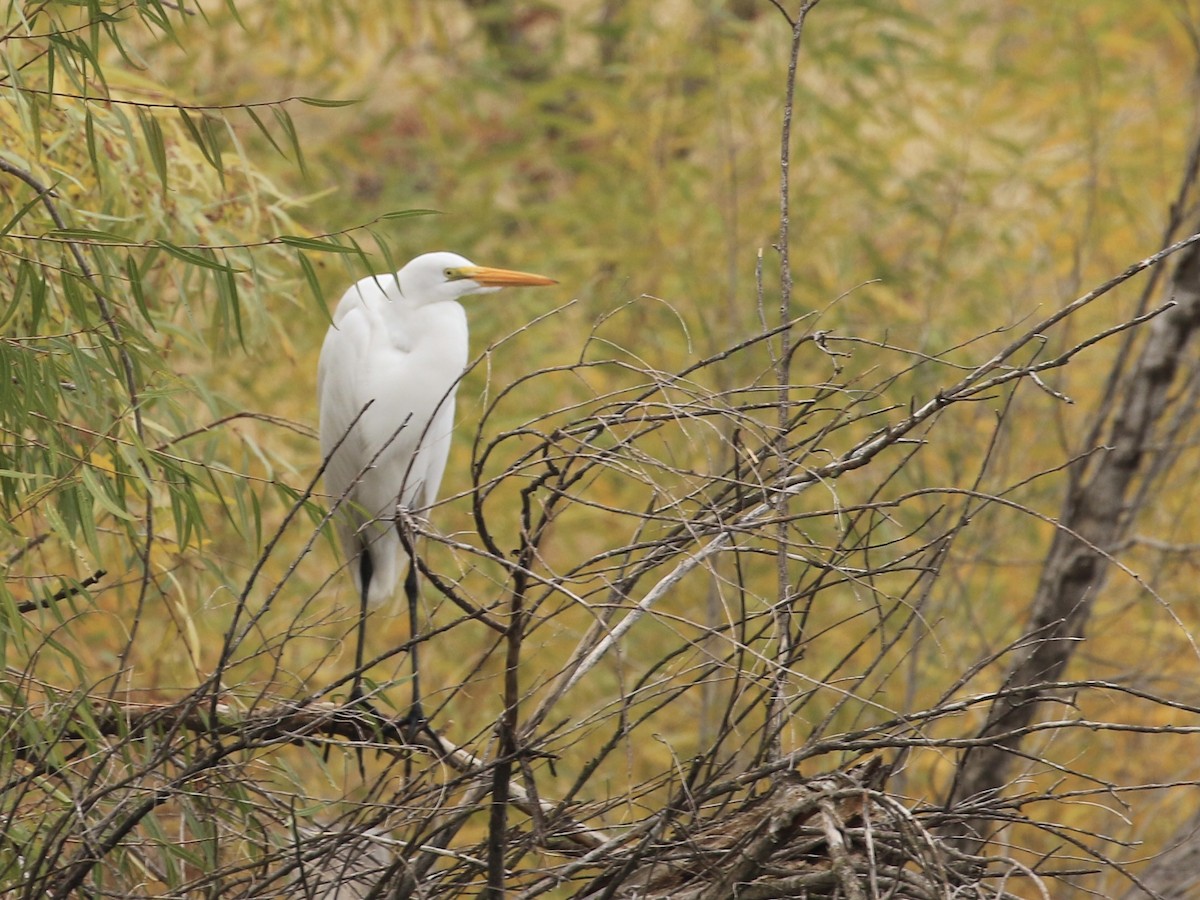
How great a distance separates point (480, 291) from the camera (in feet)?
7.52

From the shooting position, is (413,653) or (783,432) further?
(413,653)

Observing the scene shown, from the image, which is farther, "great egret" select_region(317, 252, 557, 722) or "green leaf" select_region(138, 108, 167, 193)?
"great egret" select_region(317, 252, 557, 722)

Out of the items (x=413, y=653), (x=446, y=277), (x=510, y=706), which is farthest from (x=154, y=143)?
(x=413, y=653)

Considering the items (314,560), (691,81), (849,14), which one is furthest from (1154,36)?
(314,560)

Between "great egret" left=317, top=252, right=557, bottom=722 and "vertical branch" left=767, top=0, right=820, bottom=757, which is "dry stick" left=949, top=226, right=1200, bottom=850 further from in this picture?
"vertical branch" left=767, top=0, right=820, bottom=757

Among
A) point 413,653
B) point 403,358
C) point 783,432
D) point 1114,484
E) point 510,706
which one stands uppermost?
point 403,358

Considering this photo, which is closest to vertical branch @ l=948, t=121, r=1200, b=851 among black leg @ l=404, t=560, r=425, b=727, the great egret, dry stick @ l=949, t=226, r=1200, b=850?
dry stick @ l=949, t=226, r=1200, b=850

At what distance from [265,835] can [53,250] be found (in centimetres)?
73

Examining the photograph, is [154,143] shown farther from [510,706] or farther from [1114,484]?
[1114,484]

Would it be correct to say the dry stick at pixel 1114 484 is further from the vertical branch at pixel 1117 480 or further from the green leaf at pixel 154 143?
the green leaf at pixel 154 143

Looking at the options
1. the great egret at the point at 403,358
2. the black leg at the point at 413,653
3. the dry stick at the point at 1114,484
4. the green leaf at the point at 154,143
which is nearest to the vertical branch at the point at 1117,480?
the dry stick at the point at 1114,484

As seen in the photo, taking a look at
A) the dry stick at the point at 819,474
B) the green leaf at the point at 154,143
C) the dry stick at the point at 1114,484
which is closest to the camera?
the dry stick at the point at 819,474

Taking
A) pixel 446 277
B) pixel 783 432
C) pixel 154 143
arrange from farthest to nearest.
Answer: pixel 446 277 < pixel 154 143 < pixel 783 432

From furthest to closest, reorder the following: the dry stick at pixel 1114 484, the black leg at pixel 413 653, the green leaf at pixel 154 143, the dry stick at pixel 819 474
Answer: the dry stick at pixel 1114 484, the black leg at pixel 413 653, the green leaf at pixel 154 143, the dry stick at pixel 819 474
